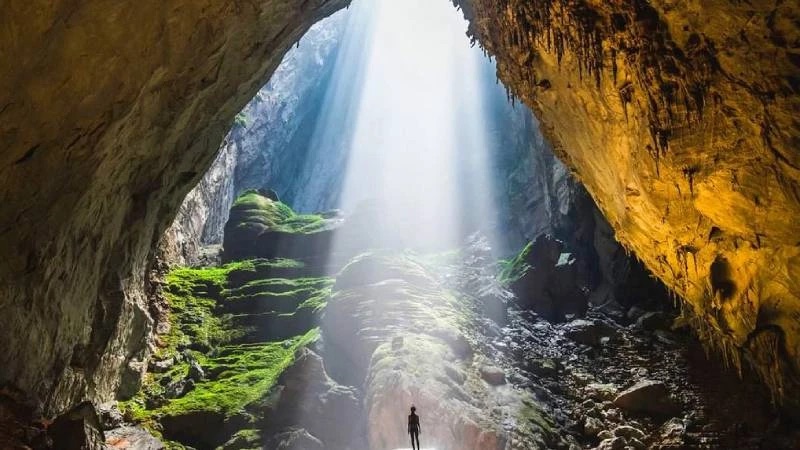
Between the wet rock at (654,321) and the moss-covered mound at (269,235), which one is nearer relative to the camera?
the wet rock at (654,321)

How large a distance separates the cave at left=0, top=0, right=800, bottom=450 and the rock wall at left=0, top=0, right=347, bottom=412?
55mm

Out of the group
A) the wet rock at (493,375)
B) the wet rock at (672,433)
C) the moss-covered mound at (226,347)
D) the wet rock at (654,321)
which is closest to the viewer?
the wet rock at (672,433)

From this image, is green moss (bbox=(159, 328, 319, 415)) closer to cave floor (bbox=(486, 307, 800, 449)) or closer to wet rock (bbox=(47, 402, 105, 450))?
wet rock (bbox=(47, 402, 105, 450))

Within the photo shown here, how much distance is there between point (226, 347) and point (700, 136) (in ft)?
62.1

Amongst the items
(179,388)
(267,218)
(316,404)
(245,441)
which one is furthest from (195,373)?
(267,218)

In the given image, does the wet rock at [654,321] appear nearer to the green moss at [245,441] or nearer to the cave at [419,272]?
the cave at [419,272]

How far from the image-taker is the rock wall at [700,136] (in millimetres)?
8820

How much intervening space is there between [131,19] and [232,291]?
18713mm

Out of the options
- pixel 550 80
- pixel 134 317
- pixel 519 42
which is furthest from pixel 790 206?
pixel 134 317

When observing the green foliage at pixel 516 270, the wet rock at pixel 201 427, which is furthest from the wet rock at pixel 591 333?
the wet rock at pixel 201 427

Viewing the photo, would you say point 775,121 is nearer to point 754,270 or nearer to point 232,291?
point 754,270

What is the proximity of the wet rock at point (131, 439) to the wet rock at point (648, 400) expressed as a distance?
12.9 m

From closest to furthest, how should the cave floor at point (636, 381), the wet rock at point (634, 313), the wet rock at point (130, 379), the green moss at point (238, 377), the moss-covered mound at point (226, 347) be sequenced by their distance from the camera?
the cave floor at point (636, 381), the wet rock at point (130, 379), the moss-covered mound at point (226, 347), the green moss at point (238, 377), the wet rock at point (634, 313)

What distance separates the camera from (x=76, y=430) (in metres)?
9.59
